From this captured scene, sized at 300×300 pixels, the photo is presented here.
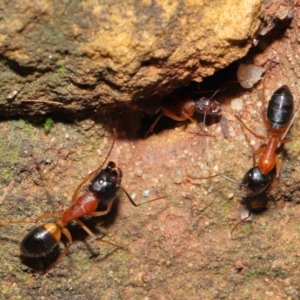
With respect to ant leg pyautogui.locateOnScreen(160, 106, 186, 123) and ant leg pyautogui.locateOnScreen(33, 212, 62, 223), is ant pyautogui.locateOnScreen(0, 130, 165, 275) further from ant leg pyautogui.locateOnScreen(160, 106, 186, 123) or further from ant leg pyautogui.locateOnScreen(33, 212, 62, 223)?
ant leg pyautogui.locateOnScreen(160, 106, 186, 123)

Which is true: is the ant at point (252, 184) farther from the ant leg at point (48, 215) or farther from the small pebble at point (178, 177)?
the ant leg at point (48, 215)

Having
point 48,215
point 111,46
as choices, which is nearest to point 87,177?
point 48,215

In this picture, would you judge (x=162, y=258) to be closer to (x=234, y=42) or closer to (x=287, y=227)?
(x=287, y=227)

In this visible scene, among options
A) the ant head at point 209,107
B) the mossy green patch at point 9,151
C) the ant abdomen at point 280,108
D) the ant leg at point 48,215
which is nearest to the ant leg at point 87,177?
the ant leg at point 48,215

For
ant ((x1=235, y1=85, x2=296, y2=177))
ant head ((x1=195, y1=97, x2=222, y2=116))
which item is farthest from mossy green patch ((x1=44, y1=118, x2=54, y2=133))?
ant ((x1=235, y1=85, x2=296, y2=177))

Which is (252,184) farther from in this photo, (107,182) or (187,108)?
(107,182)
